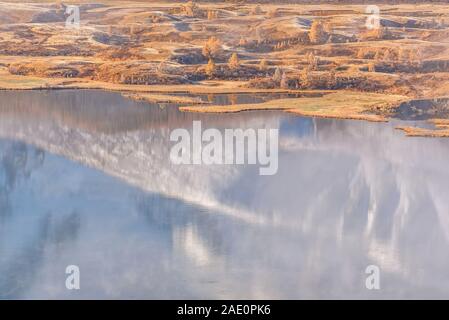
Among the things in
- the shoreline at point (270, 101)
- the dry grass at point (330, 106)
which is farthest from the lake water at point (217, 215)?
the dry grass at point (330, 106)

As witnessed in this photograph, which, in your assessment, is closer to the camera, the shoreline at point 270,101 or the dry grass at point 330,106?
the shoreline at point 270,101

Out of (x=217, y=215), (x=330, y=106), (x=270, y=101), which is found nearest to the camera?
(x=217, y=215)

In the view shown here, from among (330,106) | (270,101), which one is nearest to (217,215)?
(330,106)

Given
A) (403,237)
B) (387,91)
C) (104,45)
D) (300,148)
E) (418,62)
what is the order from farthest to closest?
1. (104,45)
2. (418,62)
3. (387,91)
4. (300,148)
5. (403,237)

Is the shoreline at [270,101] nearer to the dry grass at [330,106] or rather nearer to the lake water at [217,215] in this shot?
the dry grass at [330,106]

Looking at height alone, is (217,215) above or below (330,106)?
below

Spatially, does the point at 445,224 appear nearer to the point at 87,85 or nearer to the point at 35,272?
the point at 35,272

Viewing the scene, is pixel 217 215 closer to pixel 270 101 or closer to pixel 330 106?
pixel 330 106

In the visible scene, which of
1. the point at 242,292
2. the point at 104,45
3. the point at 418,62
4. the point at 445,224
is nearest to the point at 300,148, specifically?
the point at 445,224

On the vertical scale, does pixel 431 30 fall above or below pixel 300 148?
above
